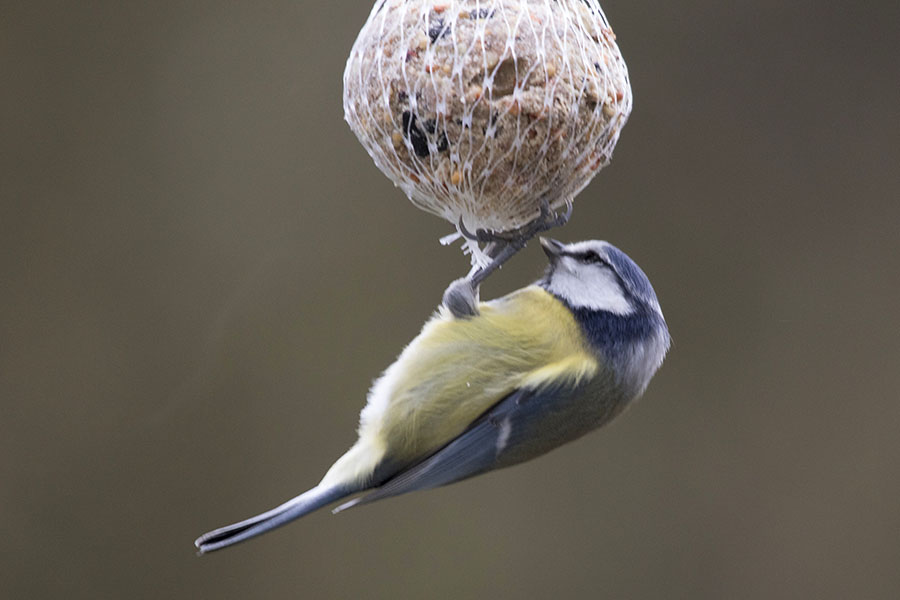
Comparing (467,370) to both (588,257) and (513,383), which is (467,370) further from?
(588,257)

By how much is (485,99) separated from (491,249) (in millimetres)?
280

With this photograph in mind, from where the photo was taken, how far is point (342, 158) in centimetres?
236

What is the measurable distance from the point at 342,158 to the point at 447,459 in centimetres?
130

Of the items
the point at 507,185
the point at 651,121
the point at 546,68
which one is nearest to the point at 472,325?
the point at 507,185

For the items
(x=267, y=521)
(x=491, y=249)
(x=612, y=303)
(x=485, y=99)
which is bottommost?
(x=267, y=521)

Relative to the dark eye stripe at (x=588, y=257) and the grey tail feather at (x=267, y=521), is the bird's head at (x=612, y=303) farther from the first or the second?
the grey tail feather at (x=267, y=521)

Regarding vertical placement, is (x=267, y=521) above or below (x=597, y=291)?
below

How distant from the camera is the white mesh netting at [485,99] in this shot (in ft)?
3.50

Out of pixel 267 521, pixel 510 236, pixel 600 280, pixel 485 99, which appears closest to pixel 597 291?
pixel 600 280

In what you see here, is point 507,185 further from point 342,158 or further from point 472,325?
point 342,158

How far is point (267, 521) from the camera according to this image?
1.16 metres

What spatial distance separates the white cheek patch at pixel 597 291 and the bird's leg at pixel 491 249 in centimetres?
8

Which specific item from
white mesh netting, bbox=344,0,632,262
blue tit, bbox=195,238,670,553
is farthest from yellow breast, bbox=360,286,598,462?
white mesh netting, bbox=344,0,632,262

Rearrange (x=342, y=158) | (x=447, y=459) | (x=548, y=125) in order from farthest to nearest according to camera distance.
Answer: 1. (x=342, y=158)
2. (x=447, y=459)
3. (x=548, y=125)
